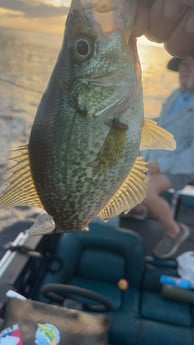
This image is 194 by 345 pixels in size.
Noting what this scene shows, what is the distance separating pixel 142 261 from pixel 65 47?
366cm

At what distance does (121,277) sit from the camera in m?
4.77

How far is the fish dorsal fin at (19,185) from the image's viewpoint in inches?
59.3

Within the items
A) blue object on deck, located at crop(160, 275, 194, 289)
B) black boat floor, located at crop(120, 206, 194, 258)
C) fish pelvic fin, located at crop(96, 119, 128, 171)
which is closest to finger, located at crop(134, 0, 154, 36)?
fish pelvic fin, located at crop(96, 119, 128, 171)

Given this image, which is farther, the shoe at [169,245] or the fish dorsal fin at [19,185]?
the shoe at [169,245]

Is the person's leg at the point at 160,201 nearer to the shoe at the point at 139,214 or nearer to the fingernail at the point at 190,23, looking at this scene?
the shoe at the point at 139,214

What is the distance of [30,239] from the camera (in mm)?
4801

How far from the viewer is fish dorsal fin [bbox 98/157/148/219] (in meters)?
1.65

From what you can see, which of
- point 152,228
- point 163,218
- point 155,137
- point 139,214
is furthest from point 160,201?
point 155,137

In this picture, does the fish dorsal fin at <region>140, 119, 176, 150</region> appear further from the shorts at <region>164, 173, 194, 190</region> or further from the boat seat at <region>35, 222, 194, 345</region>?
the shorts at <region>164, 173, 194, 190</region>

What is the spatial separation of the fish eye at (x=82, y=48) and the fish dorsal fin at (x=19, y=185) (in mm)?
356

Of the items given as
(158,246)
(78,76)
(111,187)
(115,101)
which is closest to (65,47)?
(78,76)

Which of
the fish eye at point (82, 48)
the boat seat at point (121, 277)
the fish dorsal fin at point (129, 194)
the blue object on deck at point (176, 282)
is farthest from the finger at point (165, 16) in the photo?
the blue object on deck at point (176, 282)

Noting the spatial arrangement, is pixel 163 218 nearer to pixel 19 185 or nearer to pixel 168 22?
pixel 19 185

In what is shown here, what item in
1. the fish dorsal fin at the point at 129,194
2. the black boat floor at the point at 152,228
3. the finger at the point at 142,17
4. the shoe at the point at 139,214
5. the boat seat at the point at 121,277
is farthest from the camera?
the shoe at the point at 139,214
